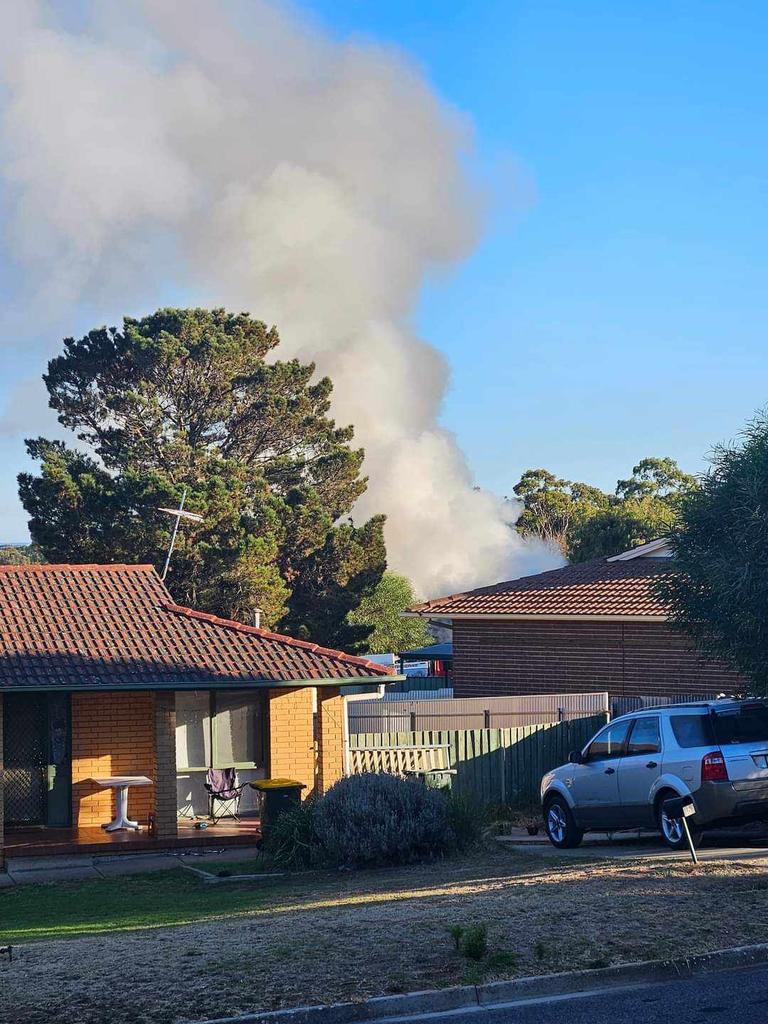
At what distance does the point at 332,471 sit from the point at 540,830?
35.1 m

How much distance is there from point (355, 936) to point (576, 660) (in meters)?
20.6

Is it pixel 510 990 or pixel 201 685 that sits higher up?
pixel 201 685

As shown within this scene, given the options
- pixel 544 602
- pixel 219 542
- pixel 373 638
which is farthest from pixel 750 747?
pixel 373 638

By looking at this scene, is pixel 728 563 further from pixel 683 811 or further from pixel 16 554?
pixel 16 554

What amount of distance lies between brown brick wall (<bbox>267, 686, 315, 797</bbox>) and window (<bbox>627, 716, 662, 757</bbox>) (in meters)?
6.65

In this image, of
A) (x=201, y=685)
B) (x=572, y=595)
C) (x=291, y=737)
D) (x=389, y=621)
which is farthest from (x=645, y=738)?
(x=389, y=621)

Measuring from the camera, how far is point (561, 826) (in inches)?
690

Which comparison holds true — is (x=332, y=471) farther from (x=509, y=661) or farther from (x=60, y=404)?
(x=509, y=661)

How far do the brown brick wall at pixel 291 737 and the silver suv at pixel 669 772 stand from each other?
17.2 ft

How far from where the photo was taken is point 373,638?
7194cm

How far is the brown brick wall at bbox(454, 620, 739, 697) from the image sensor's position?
91.7 ft

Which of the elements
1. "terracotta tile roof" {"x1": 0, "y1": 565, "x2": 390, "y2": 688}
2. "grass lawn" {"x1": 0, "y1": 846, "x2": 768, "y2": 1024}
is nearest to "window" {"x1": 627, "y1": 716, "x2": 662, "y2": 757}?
"grass lawn" {"x1": 0, "y1": 846, "x2": 768, "y2": 1024}

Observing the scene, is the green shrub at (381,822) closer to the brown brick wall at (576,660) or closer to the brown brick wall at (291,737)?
the brown brick wall at (291,737)

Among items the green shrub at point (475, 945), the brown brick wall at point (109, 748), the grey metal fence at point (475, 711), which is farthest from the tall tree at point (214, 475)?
the green shrub at point (475, 945)
